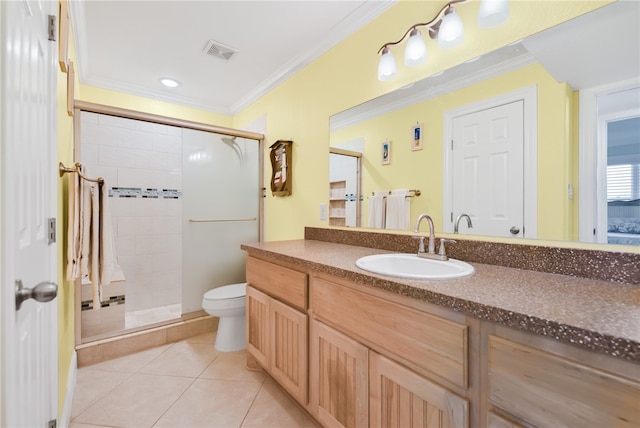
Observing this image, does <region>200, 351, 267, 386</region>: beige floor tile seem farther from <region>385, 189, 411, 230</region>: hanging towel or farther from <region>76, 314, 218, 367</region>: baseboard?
<region>385, 189, 411, 230</region>: hanging towel

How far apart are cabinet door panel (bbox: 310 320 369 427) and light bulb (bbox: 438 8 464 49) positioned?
1.40m

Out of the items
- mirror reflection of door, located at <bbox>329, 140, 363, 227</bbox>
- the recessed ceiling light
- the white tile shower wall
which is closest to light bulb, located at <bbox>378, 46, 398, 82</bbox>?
mirror reflection of door, located at <bbox>329, 140, 363, 227</bbox>

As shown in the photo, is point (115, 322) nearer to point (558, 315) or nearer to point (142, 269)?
point (142, 269)

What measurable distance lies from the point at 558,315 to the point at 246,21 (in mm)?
2207

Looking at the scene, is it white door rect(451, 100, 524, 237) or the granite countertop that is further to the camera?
white door rect(451, 100, 524, 237)

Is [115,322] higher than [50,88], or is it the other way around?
[50,88]

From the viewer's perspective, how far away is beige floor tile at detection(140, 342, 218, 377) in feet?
6.31

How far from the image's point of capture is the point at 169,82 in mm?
2779

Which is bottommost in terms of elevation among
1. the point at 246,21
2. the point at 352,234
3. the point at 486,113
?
the point at 352,234

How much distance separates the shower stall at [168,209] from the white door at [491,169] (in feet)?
6.50

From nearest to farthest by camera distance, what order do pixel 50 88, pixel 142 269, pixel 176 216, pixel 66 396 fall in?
pixel 50 88 < pixel 66 396 < pixel 142 269 < pixel 176 216

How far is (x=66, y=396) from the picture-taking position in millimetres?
1453

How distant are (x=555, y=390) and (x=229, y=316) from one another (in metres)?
2.04

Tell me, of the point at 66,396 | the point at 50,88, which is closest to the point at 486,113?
the point at 50,88
